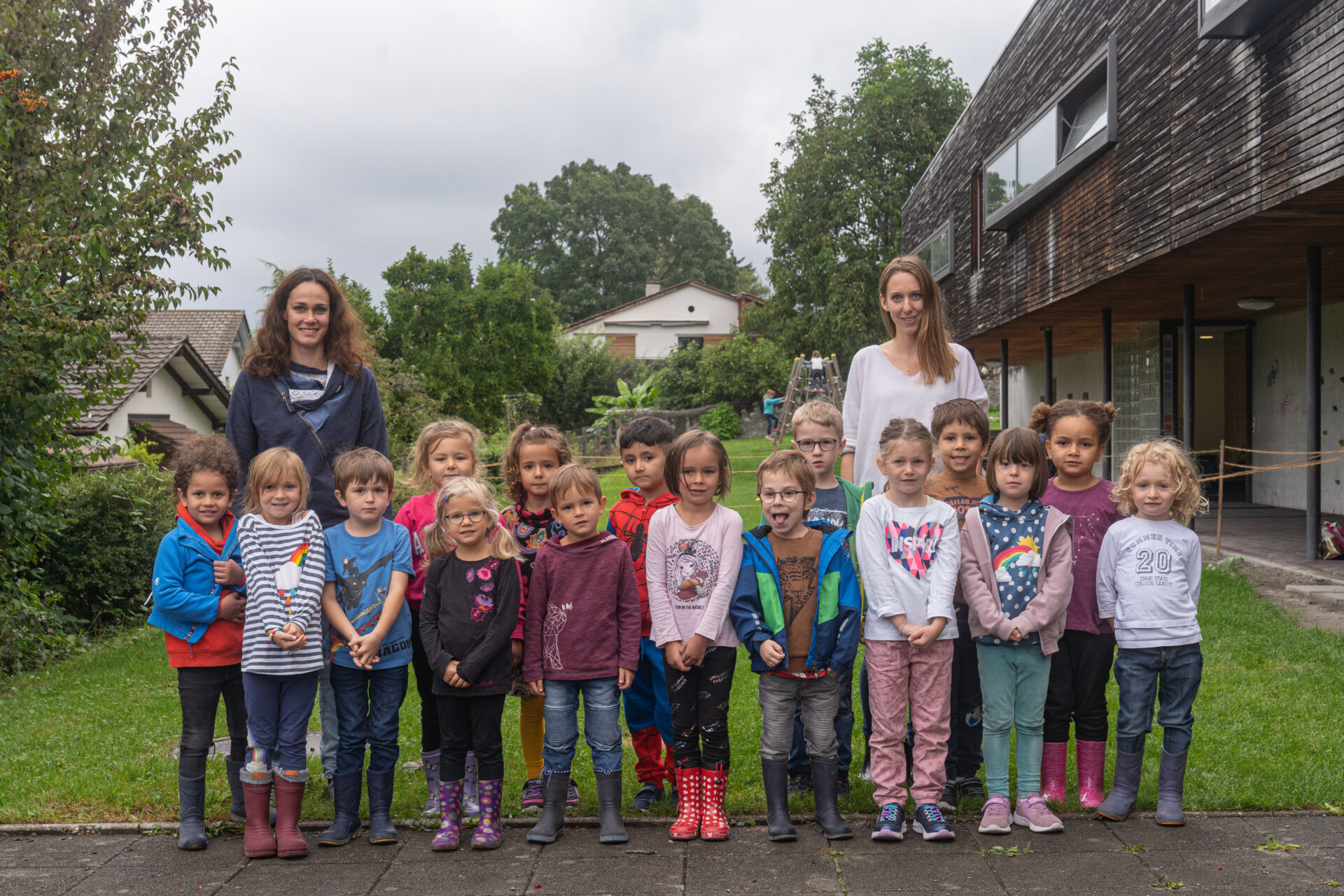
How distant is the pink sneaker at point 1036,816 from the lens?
3.85 m

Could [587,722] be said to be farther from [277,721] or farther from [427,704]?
[277,721]

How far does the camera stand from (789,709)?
3.92 metres

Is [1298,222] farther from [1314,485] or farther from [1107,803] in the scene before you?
[1107,803]

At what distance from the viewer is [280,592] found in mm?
3789

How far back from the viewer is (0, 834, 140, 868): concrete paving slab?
378 cm

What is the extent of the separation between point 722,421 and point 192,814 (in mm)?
35383

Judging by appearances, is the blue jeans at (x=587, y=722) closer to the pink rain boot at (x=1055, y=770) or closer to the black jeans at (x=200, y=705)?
the black jeans at (x=200, y=705)

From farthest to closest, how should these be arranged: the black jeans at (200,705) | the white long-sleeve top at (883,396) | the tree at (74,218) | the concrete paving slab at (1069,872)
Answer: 1. the tree at (74,218)
2. the white long-sleeve top at (883,396)
3. the black jeans at (200,705)
4. the concrete paving slab at (1069,872)

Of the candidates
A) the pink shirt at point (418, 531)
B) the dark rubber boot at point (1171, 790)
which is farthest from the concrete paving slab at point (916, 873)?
the pink shirt at point (418, 531)

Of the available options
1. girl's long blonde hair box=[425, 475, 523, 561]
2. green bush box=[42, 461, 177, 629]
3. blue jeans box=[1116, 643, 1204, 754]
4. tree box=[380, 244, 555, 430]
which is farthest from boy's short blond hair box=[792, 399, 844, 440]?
tree box=[380, 244, 555, 430]

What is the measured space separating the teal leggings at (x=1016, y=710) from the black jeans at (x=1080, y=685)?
118mm

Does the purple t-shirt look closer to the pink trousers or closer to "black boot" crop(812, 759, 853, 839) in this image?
the pink trousers

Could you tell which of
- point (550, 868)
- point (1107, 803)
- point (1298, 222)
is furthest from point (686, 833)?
point (1298, 222)

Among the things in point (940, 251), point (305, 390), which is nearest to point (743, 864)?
point (305, 390)
